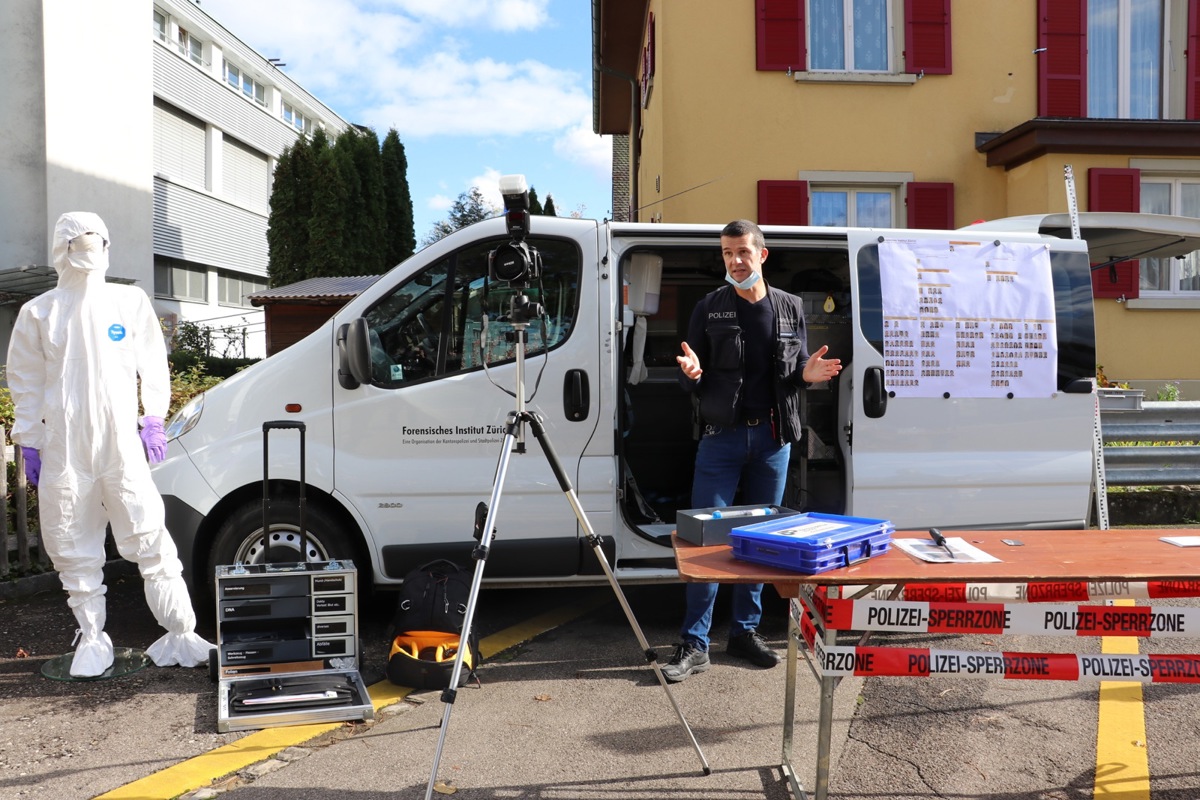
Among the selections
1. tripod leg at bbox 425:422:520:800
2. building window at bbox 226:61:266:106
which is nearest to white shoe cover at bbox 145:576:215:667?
tripod leg at bbox 425:422:520:800

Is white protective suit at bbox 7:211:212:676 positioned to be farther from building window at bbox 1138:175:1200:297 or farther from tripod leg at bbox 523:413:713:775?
building window at bbox 1138:175:1200:297

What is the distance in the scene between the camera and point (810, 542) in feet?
8.86

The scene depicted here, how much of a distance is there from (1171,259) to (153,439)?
1123 centimetres

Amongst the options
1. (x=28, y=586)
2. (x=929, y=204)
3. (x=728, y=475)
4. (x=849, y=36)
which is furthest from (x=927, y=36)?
(x=28, y=586)

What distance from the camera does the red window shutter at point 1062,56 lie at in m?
11.6

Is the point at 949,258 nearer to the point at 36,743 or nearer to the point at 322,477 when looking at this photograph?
the point at 322,477

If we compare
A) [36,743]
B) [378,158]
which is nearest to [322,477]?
[36,743]

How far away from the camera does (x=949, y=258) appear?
5.14 meters

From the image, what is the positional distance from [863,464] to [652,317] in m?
2.28

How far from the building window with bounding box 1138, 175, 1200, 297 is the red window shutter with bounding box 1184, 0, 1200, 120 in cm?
87

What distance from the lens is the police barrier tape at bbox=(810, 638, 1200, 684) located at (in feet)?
9.71

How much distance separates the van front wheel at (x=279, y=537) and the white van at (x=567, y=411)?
10mm

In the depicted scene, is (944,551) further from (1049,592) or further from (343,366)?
(343,366)

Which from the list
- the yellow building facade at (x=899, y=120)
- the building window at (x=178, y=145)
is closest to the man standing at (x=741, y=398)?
the yellow building facade at (x=899, y=120)
